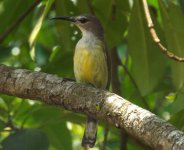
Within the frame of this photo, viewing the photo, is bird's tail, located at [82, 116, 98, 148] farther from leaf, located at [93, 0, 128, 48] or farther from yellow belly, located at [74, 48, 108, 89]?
leaf, located at [93, 0, 128, 48]

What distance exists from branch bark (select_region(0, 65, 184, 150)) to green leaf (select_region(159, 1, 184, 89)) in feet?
3.48

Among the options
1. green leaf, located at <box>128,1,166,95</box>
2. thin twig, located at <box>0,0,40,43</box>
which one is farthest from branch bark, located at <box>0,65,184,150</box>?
green leaf, located at <box>128,1,166,95</box>

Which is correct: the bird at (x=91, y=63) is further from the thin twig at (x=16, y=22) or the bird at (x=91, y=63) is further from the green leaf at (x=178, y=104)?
the green leaf at (x=178, y=104)

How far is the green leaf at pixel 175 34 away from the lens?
4.23 meters

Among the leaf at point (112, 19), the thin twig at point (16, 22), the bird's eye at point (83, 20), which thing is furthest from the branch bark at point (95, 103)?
the bird's eye at point (83, 20)

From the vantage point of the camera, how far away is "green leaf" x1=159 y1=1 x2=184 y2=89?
4.23m

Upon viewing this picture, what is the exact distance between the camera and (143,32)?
14.6ft

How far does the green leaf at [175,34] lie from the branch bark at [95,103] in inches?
41.8

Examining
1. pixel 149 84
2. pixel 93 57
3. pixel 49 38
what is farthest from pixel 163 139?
pixel 49 38

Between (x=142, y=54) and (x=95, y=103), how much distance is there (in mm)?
1340

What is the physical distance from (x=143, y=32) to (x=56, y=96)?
1.33m

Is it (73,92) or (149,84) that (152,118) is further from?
(149,84)

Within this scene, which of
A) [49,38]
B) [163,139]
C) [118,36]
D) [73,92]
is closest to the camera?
[163,139]

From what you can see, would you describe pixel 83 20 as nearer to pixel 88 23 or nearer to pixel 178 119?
pixel 88 23
